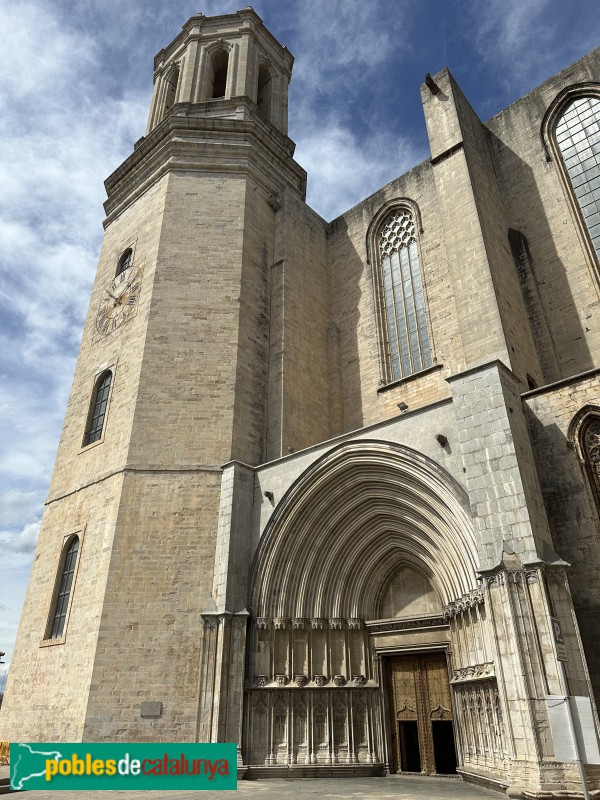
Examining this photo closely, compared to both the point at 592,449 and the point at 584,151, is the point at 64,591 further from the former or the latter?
the point at 584,151

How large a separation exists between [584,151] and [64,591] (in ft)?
44.1

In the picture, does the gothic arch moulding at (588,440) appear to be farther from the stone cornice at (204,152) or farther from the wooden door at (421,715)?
the stone cornice at (204,152)

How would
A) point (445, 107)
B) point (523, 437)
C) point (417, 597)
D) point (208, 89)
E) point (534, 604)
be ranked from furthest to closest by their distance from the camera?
point (208, 89) → point (445, 107) → point (417, 597) → point (523, 437) → point (534, 604)

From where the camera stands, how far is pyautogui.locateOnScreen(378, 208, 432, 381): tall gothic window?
12.9 meters


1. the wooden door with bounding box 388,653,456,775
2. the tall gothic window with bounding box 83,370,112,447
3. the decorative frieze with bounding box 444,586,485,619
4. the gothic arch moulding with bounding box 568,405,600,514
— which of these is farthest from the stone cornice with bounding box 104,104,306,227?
the wooden door with bounding box 388,653,456,775

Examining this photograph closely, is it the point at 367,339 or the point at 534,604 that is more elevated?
the point at 367,339

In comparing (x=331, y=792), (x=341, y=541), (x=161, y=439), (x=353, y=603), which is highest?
(x=161, y=439)

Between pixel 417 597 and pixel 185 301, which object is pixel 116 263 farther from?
pixel 417 597

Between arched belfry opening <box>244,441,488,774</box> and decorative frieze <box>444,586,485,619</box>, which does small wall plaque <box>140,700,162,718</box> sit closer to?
arched belfry opening <box>244,441,488,774</box>

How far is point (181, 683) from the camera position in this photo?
9102 mm

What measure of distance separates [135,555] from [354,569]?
3666 mm

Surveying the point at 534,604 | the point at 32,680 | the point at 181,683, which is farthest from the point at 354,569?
the point at 32,680

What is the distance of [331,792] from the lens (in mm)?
6594

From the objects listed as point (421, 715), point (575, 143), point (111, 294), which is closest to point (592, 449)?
point (421, 715)
